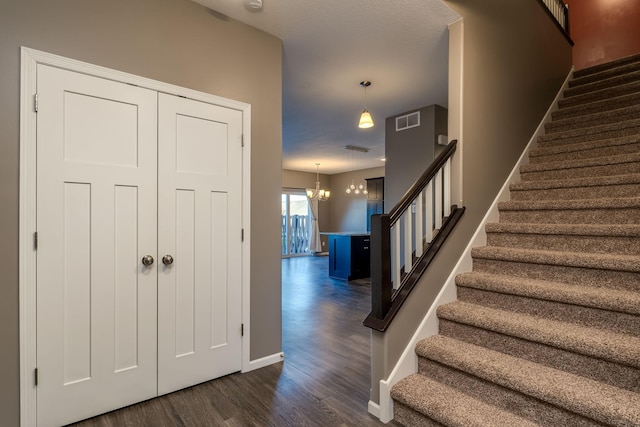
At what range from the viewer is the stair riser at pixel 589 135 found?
2.95m

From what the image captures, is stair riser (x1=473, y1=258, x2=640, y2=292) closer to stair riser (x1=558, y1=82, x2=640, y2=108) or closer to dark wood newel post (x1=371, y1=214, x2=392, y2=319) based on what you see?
dark wood newel post (x1=371, y1=214, x2=392, y2=319)

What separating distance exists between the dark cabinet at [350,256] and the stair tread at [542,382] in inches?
168

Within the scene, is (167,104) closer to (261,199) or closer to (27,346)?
(261,199)

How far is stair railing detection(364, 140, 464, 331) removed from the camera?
1900 mm

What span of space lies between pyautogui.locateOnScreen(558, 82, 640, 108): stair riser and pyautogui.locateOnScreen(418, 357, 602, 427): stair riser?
3681mm

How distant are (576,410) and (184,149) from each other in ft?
8.47

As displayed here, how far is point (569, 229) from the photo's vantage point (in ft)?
7.43

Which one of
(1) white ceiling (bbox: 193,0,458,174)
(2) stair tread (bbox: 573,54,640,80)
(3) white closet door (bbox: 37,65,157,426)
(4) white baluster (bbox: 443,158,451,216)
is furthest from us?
(2) stair tread (bbox: 573,54,640,80)

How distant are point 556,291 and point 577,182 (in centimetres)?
126

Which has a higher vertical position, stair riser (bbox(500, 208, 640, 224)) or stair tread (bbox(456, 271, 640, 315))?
stair riser (bbox(500, 208, 640, 224))

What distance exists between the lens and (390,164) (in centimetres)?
497

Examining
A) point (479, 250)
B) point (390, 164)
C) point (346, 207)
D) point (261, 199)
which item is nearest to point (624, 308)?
point (479, 250)

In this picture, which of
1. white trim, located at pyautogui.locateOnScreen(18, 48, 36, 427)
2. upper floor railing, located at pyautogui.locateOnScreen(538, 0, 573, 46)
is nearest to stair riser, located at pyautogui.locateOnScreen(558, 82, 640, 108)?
upper floor railing, located at pyautogui.locateOnScreen(538, 0, 573, 46)

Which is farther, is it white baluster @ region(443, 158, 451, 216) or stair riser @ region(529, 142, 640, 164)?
stair riser @ region(529, 142, 640, 164)
